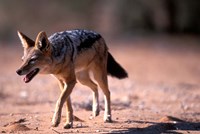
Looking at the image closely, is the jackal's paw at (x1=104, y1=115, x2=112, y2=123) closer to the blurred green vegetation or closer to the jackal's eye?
the jackal's eye

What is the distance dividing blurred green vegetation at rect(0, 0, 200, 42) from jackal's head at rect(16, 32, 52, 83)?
21.1 meters

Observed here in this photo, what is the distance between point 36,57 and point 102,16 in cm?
2613

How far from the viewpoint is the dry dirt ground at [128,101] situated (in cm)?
854

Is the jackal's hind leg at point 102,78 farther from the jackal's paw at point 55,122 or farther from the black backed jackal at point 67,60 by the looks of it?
the jackal's paw at point 55,122

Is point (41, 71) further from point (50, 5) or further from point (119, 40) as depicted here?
point (50, 5)

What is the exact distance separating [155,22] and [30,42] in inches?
877

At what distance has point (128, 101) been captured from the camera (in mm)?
11906

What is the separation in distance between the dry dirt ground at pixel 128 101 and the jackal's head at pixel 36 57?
0.89 metres

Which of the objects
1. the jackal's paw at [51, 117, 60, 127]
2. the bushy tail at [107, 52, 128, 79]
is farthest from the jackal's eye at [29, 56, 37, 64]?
the bushy tail at [107, 52, 128, 79]

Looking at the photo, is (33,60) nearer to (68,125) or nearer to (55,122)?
(55,122)

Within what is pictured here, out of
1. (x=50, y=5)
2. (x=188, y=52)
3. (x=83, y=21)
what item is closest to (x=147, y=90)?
(x=188, y=52)

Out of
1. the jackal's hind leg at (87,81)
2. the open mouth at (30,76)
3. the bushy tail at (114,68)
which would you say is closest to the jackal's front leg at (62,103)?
the open mouth at (30,76)

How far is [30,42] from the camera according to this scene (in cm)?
807

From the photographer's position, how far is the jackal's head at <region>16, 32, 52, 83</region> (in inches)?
306
